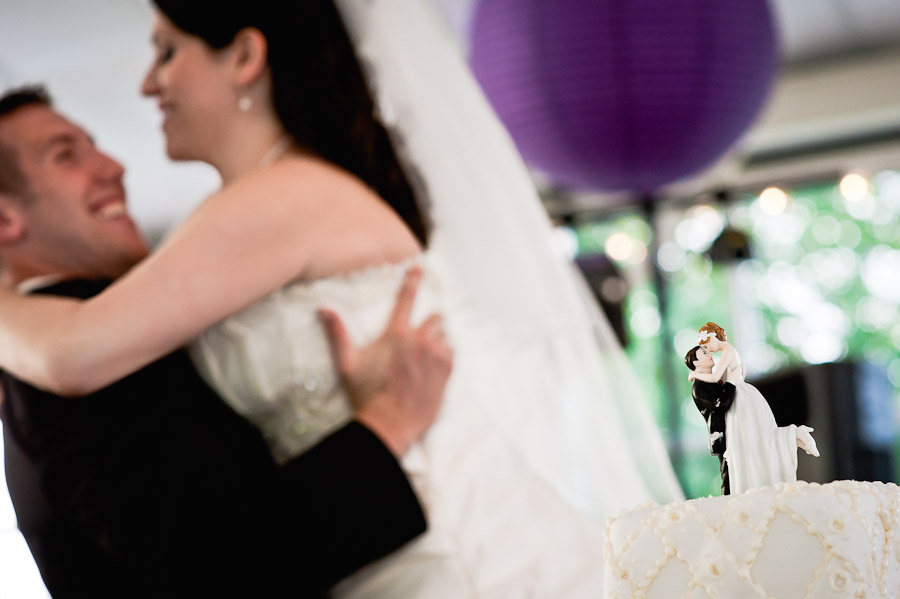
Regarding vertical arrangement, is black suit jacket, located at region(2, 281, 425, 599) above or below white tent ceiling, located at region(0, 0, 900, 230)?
below

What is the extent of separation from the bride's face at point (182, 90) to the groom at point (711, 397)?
0.80 meters

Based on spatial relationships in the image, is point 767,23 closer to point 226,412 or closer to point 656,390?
point 226,412

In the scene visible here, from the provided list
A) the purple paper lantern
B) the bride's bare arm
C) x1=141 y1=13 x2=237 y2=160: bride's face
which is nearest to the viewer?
the bride's bare arm

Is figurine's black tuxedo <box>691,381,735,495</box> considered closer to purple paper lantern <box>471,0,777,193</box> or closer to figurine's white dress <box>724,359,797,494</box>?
figurine's white dress <box>724,359,797,494</box>

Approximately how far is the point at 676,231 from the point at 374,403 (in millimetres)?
4173

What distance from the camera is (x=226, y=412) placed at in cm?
119

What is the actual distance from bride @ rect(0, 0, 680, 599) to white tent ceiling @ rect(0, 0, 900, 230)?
37mm

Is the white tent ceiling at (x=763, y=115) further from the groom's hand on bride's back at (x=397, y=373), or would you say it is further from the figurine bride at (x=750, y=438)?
the figurine bride at (x=750, y=438)

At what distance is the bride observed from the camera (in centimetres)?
118

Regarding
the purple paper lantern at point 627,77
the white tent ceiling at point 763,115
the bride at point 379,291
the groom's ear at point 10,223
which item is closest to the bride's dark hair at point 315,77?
the bride at point 379,291

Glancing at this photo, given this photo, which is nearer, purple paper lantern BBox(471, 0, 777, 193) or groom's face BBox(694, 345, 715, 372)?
groom's face BBox(694, 345, 715, 372)

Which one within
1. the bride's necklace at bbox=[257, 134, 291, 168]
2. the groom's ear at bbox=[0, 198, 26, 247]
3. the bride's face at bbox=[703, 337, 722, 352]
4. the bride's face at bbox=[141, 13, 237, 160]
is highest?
the bride's face at bbox=[141, 13, 237, 160]

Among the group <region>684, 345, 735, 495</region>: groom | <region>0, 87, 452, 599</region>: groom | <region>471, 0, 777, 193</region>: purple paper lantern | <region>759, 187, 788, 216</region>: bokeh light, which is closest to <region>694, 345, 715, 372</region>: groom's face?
<region>684, 345, 735, 495</region>: groom

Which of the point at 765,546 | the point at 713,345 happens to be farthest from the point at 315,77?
the point at 765,546
